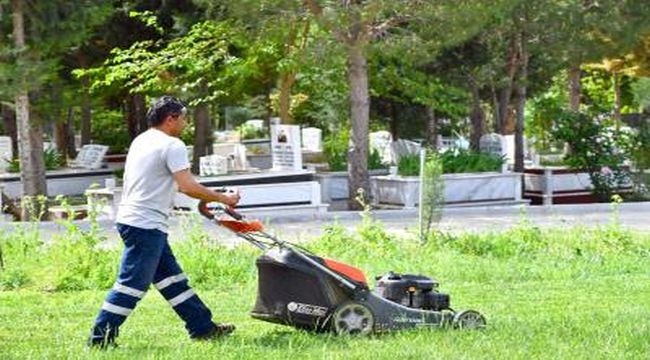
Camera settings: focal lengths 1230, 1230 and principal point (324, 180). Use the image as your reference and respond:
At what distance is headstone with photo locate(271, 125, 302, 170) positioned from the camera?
24484mm

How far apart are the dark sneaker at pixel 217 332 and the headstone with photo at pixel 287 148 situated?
1615cm

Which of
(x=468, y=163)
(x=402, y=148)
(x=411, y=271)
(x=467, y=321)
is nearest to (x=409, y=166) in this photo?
(x=468, y=163)

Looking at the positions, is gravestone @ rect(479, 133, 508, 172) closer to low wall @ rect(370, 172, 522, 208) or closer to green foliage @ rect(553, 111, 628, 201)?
green foliage @ rect(553, 111, 628, 201)

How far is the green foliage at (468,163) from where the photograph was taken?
2620 cm

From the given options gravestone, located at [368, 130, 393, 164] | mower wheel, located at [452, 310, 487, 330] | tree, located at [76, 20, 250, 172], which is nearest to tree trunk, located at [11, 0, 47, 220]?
tree, located at [76, 20, 250, 172]

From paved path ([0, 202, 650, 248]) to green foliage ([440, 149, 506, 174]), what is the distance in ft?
10.8

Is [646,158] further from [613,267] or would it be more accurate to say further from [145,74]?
[613,267]

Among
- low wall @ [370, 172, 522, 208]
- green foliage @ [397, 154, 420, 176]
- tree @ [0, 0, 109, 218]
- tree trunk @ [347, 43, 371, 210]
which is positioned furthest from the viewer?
green foliage @ [397, 154, 420, 176]

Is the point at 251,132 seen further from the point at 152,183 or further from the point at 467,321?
the point at 152,183

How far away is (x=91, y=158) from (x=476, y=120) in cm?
1027

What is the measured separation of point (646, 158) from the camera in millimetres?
28578

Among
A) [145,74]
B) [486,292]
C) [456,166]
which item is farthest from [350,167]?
[486,292]

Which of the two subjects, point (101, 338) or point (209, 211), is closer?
point (101, 338)

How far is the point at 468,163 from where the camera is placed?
2655 centimetres
